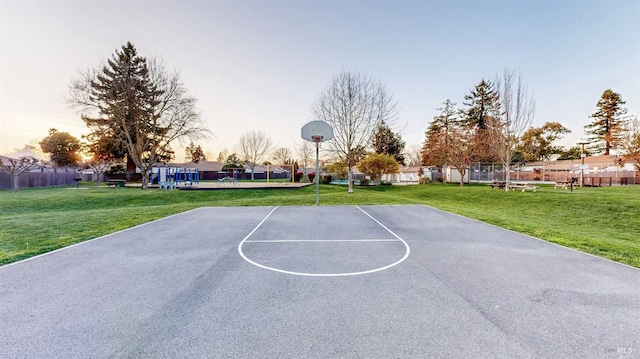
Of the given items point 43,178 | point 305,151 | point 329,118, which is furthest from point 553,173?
point 43,178

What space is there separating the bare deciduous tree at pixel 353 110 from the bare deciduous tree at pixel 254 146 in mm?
30735

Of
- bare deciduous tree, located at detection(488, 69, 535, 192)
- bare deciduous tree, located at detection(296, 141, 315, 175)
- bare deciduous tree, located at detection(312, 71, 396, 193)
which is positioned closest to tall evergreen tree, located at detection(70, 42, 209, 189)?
bare deciduous tree, located at detection(296, 141, 315, 175)

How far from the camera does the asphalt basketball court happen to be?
1.82 m

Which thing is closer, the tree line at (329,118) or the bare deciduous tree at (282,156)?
the tree line at (329,118)

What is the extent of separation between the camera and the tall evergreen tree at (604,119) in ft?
116

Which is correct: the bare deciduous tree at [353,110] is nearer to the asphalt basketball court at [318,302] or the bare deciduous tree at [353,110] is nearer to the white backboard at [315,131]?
the white backboard at [315,131]

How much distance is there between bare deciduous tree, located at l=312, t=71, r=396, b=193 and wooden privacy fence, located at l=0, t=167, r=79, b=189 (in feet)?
80.4

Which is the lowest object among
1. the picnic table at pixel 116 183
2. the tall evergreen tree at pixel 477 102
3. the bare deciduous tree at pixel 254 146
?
the picnic table at pixel 116 183

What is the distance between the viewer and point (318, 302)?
250 centimetres

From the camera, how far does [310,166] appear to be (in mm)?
52688

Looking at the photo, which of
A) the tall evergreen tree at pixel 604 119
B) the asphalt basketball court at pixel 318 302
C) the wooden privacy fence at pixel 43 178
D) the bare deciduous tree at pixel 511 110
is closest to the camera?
the asphalt basketball court at pixel 318 302

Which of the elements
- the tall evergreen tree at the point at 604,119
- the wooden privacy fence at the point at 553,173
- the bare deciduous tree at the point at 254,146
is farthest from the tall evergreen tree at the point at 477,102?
the bare deciduous tree at the point at 254,146

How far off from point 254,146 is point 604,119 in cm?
5286

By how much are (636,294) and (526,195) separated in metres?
13.5
